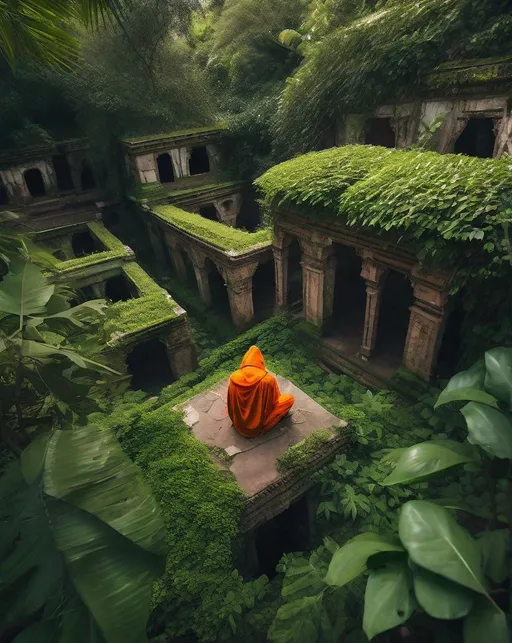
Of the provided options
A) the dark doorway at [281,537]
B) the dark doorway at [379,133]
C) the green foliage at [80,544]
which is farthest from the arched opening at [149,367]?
the green foliage at [80,544]

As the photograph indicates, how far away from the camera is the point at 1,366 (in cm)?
260

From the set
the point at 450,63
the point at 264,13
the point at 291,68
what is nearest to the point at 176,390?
the point at 450,63

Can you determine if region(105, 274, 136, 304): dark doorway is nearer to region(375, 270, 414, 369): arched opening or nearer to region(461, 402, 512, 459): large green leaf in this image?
region(375, 270, 414, 369): arched opening

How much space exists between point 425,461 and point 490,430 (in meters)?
0.44

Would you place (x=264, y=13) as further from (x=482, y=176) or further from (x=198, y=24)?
(x=482, y=176)

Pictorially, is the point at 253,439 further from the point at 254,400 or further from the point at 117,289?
the point at 117,289

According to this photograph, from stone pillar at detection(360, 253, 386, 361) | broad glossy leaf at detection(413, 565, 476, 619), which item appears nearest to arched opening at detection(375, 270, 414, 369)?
stone pillar at detection(360, 253, 386, 361)

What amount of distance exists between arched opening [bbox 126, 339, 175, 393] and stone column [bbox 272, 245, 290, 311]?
13.8ft

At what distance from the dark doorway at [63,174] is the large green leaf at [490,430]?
2041 centimetres

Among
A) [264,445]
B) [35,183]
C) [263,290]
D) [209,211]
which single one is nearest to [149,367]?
[263,290]

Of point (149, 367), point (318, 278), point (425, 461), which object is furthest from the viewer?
point (149, 367)

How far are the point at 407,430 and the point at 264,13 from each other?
2110cm

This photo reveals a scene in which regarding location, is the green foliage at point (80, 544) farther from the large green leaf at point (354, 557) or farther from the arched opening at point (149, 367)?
the arched opening at point (149, 367)

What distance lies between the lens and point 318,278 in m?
8.53
